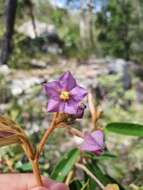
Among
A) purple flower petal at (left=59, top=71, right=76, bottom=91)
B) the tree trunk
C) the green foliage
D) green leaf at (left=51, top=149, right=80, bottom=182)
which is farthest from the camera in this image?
the green foliage

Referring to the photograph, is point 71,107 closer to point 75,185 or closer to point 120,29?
point 75,185

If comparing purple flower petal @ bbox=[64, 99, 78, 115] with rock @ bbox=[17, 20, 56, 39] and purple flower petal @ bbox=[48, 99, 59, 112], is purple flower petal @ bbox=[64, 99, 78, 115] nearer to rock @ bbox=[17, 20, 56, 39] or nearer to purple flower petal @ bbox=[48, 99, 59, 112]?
purple flower petal @ bbox=[48, 99, 59, 112]

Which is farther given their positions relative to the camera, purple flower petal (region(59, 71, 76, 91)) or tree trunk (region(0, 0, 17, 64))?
tree trunk (region(0, 0, 17, 64))

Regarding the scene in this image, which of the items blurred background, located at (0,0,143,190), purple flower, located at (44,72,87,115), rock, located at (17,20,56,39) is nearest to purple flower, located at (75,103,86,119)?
purple flower, located at (44,72,87,115)

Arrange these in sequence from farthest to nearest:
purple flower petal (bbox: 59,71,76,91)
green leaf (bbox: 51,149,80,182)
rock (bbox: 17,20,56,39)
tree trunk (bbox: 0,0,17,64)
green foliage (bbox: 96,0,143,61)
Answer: green foliage (bbox: 96,0,143,61)
rock (bbox: 17,20,56,39)
tree trunk (bbox: 0,0,17,64)
green leaf (bbox: 51,149,80,182)
purple flower petal (bbox: 59,71,76,91)

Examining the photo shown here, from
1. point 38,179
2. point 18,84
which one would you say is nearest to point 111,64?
point 18,84

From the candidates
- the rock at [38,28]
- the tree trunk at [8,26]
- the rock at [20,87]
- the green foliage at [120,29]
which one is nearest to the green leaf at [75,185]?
the rock at [20,87]

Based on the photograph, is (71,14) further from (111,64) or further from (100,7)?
(111,64)

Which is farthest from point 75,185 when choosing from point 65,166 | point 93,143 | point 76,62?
point 76,62
